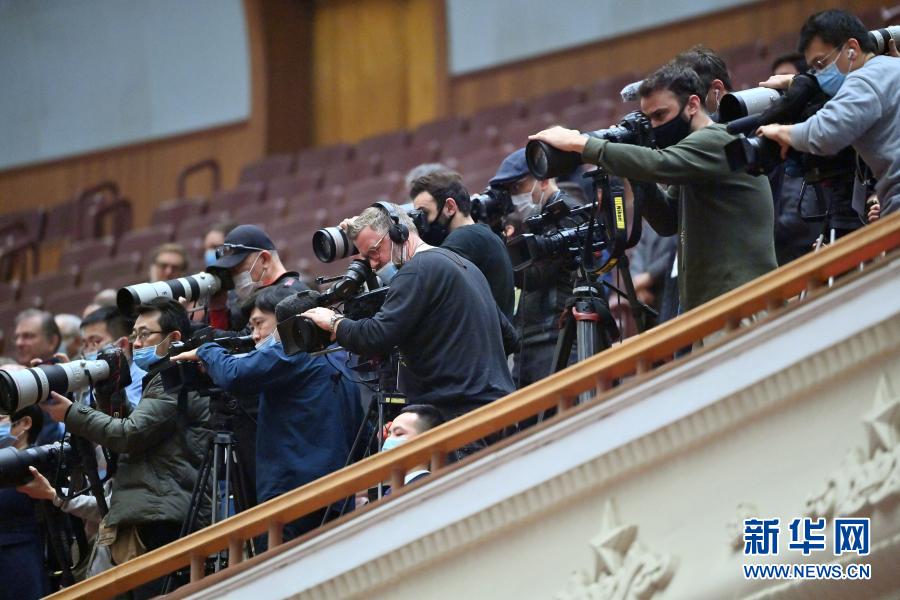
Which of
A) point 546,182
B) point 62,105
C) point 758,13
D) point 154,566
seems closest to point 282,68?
point 62,105

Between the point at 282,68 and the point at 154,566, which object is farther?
the point at 282,68

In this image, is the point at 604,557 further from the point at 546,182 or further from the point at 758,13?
the point at 758,13

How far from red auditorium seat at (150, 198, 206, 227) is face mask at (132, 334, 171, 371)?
17.1 feet

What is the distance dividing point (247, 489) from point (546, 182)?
48.3 inches

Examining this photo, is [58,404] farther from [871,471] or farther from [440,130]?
[440,130]

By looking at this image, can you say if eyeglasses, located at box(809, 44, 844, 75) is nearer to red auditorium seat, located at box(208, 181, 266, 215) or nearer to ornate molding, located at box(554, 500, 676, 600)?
ornate molding, located at box(554, 500, 676, 600)

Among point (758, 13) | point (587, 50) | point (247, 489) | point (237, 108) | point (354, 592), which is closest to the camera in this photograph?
point (354, 592)

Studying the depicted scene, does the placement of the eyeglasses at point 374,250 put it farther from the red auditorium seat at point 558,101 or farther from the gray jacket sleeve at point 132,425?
the red auditorium seat at point 558,101

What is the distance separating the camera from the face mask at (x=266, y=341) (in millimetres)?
3725

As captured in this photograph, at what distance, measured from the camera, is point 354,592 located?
301 cm

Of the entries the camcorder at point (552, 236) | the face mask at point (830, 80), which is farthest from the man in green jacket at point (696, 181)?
the camcorder at point (552, 236)

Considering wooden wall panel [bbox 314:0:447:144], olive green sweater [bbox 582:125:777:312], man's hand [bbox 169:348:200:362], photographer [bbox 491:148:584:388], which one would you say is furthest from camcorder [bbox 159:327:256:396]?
wooden wall panel [bbox 314:0:447:144]

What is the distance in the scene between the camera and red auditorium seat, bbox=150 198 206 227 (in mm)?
9195

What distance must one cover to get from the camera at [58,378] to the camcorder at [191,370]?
0.17 metres
